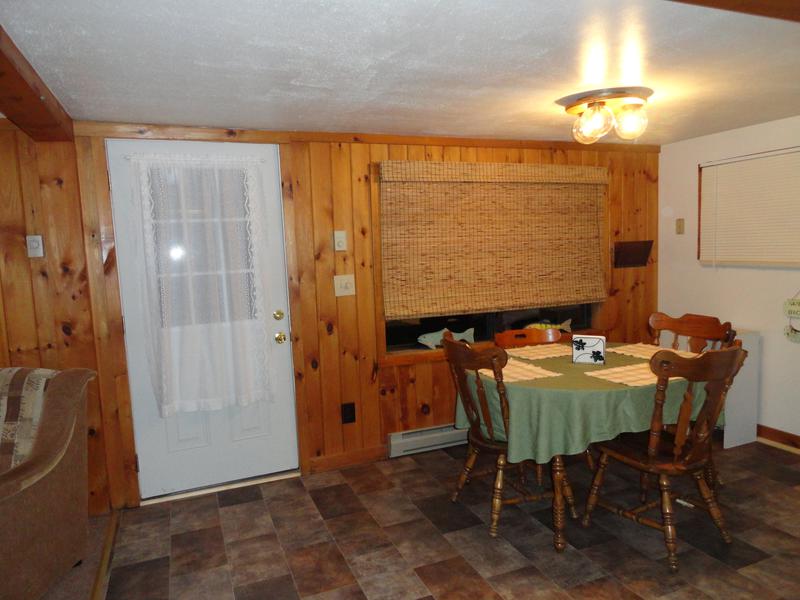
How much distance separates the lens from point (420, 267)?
3633mm

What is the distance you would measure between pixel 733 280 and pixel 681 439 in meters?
2.01

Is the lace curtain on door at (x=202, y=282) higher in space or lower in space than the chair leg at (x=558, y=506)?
higher

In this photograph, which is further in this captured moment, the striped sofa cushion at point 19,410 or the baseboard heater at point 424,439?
the baseboard heater at point 424,439

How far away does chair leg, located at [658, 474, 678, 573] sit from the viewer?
7.63 feet

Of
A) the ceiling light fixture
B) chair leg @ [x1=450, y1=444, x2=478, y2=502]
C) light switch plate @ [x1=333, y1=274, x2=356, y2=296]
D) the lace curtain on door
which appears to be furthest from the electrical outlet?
the ceiling light fixture

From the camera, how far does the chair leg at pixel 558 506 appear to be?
250cm

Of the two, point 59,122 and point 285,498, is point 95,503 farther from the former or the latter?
point 59,122

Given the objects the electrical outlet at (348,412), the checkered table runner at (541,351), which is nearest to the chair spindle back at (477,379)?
the checkered table runner at (541,351)

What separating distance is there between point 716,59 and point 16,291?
11.0 feet

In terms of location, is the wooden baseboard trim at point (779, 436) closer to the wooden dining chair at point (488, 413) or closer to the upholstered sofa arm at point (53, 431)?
the wooden dining chair at point (488, 413)

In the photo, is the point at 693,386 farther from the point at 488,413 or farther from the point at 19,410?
the point at 19,410

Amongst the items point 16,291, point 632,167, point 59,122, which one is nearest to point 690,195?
point 632,167

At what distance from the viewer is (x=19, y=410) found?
7.84 feet

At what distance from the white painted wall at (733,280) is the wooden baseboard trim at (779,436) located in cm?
3
